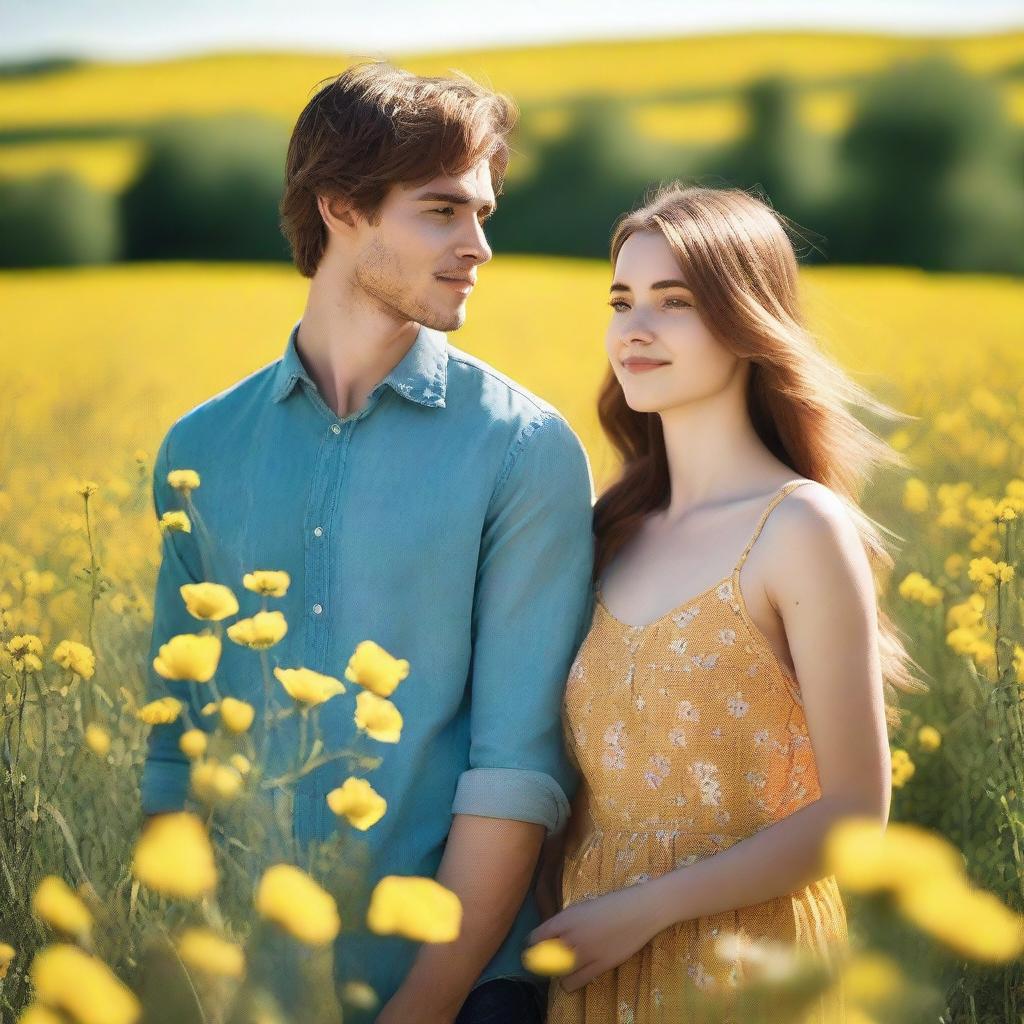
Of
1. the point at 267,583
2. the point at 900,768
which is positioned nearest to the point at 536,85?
the point at 900,768

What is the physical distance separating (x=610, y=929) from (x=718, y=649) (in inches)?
14.1

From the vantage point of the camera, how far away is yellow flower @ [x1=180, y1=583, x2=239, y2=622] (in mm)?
1459

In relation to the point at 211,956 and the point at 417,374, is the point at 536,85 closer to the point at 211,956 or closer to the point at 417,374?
the point at 417,374

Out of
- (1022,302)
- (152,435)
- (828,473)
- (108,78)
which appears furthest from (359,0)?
(828,473)

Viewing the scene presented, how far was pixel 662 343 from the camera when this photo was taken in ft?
6.09

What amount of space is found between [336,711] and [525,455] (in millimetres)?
430

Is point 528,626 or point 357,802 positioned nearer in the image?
point 357,802

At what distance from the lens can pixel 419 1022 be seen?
5.70 feet

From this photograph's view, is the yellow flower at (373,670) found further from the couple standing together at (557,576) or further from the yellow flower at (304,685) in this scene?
the couple standing together at (557,576)

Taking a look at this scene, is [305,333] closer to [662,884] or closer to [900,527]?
[662,884]

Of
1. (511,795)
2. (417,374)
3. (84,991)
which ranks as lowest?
(511,795)

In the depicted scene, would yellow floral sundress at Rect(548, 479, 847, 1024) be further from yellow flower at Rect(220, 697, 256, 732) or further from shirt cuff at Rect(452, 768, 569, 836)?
yellow flower at Rect(220, 697, 256, 732)

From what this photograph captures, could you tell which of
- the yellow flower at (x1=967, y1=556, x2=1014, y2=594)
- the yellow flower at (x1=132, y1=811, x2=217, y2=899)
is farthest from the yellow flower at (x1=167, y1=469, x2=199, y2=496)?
the yellow flower at (x1=967, y1=556, x2=1014, y2=594)

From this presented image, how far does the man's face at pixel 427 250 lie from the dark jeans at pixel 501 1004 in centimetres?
89
